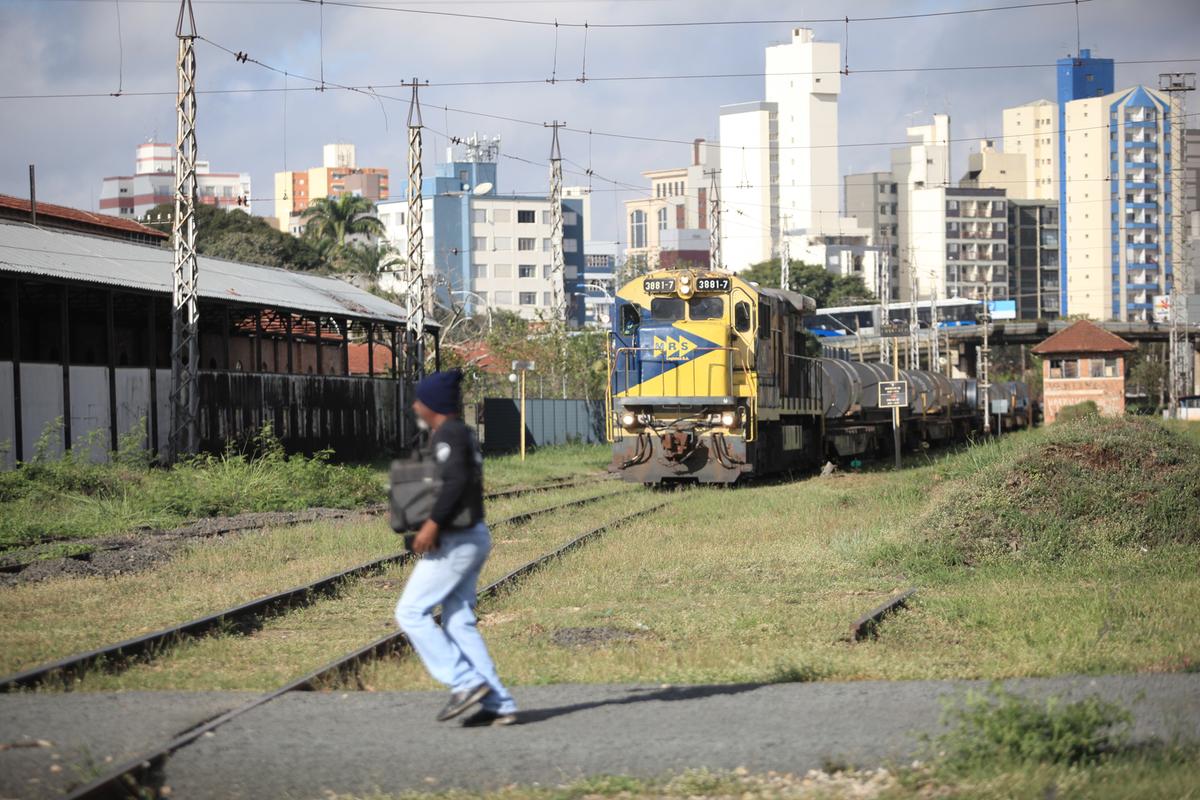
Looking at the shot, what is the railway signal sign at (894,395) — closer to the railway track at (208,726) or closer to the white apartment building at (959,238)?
the railway track at (208,726)

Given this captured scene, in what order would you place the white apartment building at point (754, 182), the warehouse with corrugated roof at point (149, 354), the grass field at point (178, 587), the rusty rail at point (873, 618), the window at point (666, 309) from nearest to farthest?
the rusty rail at point (873, 618) < the grass field at point (178, 587) < the warehouse with corrugated roof at point (149, 354) < the window at point (666, 309) < the white apartment building at point (754, 182)

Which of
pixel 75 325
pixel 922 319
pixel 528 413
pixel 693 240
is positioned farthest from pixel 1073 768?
pixel 693 240

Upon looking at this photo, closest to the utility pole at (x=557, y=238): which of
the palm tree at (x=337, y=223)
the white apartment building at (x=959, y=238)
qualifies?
the palm tree at (x=337, y=223)

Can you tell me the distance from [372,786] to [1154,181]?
148m

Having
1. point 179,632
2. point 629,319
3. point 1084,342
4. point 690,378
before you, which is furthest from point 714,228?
point 179,632

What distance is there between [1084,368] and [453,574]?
6554 centimetres

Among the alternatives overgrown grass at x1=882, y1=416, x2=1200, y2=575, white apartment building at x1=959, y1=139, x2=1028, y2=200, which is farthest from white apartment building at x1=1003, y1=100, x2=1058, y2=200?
overgrown grass at x1=882, y1=416, x2=1200, y2=575

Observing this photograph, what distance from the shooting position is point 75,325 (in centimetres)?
3447

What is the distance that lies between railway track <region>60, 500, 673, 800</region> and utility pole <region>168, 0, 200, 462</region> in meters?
14.6

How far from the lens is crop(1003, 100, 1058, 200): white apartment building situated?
159375 millimetres

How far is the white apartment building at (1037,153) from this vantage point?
159 meters

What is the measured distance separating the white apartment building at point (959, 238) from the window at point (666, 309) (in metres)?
123

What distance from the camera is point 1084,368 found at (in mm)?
67125

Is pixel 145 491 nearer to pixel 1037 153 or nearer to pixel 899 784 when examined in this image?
pixel 899 784
